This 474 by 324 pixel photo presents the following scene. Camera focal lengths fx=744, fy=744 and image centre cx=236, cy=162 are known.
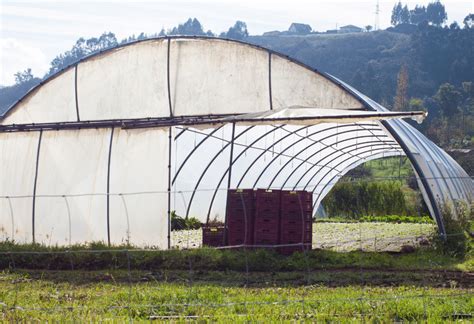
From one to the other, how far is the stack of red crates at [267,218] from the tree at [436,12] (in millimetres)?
177780

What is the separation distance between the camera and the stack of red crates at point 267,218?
634 inches

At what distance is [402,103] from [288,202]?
56933 mm

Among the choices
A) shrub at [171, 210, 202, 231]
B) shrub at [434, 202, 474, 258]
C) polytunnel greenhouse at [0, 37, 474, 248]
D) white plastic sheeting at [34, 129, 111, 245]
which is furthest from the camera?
shrub at [171, 210, 202, 231]

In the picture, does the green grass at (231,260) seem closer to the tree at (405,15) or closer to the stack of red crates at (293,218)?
the stack of red crates at (293,218)

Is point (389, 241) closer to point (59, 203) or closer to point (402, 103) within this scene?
point (59, 203)

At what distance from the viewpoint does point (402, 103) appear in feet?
233

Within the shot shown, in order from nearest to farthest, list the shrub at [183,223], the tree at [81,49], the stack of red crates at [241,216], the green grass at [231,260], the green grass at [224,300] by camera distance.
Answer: the green grass at [224,300] < the green grass at [231,260] < the stack of red crates at [241,216] < the shrub at [183,223] < the tree at [81,49]

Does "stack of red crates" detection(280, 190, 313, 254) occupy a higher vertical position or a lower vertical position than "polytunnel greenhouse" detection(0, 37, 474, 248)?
lower

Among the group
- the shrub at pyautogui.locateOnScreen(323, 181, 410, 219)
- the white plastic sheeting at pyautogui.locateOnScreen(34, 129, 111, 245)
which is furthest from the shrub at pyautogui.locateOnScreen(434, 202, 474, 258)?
the shrub at pyautogui.locateOnScreen(323, 181, 410, 219)

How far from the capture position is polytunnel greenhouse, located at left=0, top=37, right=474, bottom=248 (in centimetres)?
1709

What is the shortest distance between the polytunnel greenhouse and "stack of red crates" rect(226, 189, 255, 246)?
640mm

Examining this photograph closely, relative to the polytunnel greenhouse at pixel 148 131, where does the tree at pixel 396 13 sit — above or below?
above

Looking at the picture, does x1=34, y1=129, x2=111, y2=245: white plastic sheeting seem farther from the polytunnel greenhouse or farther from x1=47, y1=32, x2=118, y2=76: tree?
x1=47, y1=32, x2=118, y2=76: tree

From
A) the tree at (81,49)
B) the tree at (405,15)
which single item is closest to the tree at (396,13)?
the tree at (405,15)
